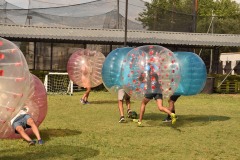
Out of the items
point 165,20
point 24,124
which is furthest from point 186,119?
point 165,20

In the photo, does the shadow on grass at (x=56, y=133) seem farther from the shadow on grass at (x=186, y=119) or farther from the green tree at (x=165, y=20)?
the green tree at (x=165, y=20)

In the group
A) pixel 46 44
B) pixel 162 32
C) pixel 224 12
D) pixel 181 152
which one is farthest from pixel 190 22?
pixel 224 12

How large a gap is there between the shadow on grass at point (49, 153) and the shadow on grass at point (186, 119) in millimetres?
3564

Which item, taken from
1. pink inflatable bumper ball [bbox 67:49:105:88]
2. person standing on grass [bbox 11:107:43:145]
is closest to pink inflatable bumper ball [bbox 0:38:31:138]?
person standing on grass [bbox 11:107:43:145]

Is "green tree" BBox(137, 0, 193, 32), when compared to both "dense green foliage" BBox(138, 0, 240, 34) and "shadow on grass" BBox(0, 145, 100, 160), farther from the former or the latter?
"shadow on grass" BBox(0, 145, 100, 160)

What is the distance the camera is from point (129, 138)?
27.9 feet

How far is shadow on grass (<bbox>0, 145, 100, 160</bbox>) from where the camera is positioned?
262 inches

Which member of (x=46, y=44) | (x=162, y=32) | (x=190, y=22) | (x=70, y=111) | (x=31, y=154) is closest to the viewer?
(x=31, y=154)

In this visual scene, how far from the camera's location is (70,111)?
13.1 metres

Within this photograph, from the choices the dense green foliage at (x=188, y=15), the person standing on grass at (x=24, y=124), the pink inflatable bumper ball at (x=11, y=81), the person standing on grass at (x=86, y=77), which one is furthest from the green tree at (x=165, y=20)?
the pink inflatable bumper ball at (x=11, y=81)

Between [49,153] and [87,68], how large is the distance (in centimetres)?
873

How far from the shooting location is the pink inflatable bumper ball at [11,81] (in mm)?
5113

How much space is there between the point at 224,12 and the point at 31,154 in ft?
226

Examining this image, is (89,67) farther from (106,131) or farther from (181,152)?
(181,152)
